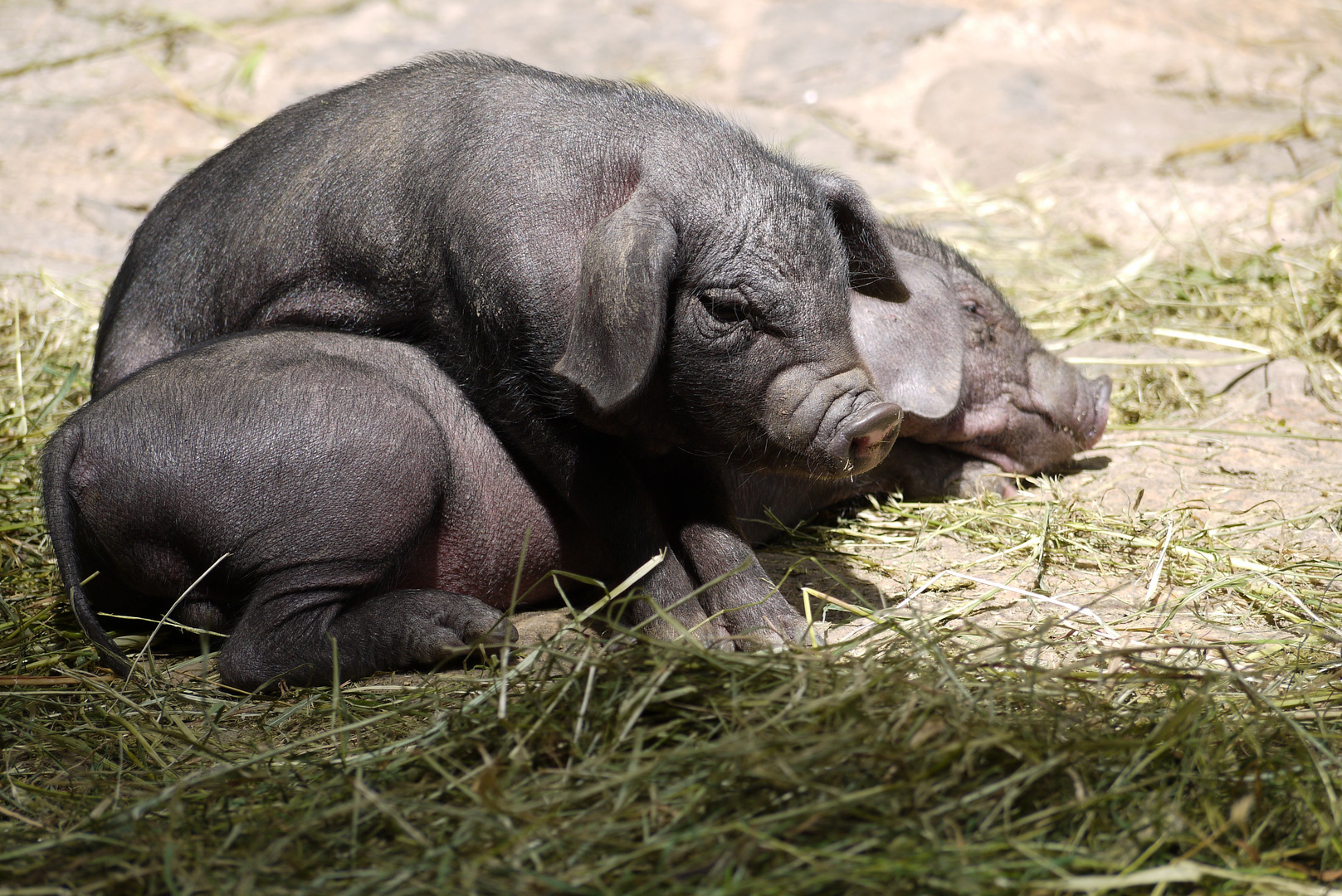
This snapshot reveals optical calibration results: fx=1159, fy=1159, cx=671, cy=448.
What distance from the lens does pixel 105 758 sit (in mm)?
2400

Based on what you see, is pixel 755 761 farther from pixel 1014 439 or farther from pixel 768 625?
pixel 1014 439

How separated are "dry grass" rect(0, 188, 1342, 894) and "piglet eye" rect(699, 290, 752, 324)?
805mm

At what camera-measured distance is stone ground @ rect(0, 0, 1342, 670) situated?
4742 millimetres

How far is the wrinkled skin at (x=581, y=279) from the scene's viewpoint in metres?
2.83

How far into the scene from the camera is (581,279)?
2.77 meters

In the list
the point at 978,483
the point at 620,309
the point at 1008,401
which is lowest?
the point at 978,483

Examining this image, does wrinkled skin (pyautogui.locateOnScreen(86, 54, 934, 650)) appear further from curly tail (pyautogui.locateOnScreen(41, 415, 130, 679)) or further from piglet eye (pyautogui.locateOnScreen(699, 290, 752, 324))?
curly tail (pyautogui.locateOnScreen(41, 415, 130, 679))

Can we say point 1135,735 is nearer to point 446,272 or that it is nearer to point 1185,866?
point 1185,866

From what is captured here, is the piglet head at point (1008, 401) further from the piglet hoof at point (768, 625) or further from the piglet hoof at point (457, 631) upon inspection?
the piglet hoof at point (457, 631)

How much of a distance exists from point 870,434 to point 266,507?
1504mm

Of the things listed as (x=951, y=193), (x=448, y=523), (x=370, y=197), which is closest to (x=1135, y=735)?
(x=448, y=523)

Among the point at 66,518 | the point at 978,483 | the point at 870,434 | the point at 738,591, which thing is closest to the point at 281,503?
the point at 66,518

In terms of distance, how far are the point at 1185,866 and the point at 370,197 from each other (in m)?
2.47

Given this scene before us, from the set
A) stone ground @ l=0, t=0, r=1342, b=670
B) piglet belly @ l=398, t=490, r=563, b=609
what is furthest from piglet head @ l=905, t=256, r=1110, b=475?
piglet belly @ l=398, t=490, r=563, b=609
